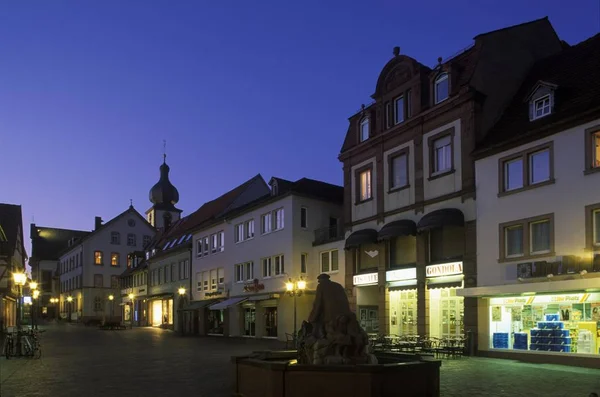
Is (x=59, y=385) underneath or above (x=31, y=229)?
underneath

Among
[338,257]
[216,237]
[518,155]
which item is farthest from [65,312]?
[518,155]

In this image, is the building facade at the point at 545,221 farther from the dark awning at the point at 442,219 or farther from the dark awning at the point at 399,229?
the dark awning at the point at 399,229

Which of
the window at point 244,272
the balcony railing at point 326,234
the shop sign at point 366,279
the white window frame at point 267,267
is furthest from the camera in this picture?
the window at point 244,272

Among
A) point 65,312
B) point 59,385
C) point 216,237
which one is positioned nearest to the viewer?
point 59,385

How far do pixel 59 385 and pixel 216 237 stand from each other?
34.2m

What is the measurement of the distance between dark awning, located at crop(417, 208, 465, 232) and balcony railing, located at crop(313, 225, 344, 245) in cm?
1054

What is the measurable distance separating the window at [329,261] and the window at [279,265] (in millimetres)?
2687

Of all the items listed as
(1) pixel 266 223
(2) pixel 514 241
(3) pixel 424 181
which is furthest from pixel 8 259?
(2) pixel 514 241

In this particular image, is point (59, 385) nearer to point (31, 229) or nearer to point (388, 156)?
point (388, 156)

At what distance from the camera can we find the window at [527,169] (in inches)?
927

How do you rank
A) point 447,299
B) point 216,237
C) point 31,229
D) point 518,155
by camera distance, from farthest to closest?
point 31,229
point 216,237
point 447,299
point 518,155

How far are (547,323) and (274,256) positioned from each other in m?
20.7

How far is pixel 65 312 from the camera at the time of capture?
9869cm

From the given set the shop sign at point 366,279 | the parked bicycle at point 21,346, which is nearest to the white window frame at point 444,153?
the shop sign at point 366,279
